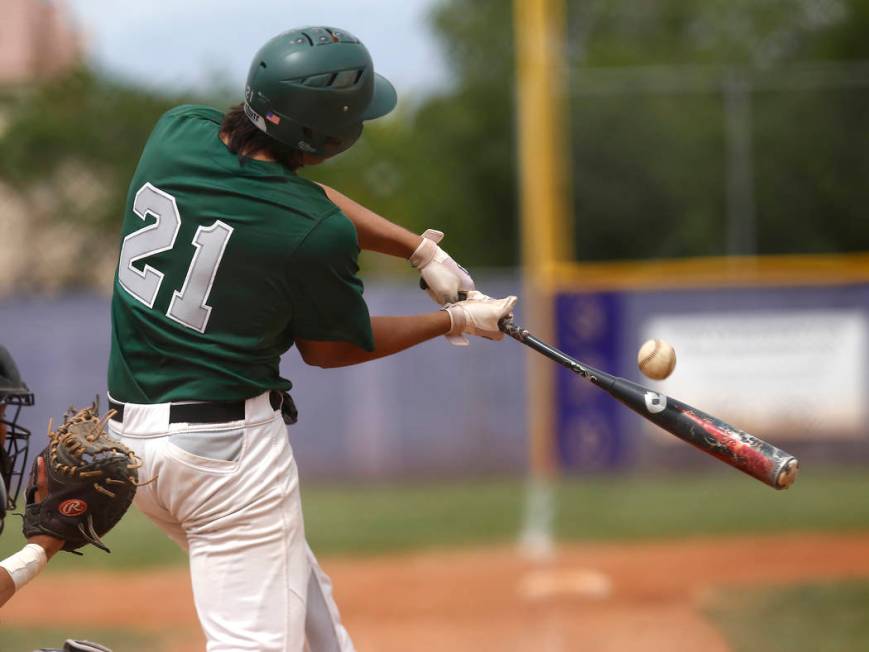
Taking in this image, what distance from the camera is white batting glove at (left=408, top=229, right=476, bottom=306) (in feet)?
11.5

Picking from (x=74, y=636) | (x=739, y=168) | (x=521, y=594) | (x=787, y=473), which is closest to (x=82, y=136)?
(x=739, y=168)

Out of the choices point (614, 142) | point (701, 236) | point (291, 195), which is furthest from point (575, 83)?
point (291, 195)

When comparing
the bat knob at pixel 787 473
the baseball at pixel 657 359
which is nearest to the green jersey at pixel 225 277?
the baseball at pixel 657 359

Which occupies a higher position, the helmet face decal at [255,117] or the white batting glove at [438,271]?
the helmet face decal at [255,117]

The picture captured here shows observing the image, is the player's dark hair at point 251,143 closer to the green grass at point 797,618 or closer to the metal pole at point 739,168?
the green grass at point 797,618

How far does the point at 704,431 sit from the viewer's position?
3.31m

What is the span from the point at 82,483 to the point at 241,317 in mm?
542

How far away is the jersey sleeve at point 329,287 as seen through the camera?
293 cm

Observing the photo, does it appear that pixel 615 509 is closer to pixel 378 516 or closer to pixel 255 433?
pixel 378 516

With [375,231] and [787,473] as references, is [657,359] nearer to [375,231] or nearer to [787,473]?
[787,473]

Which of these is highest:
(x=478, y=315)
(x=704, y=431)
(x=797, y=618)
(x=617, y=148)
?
(x=617, y=148)

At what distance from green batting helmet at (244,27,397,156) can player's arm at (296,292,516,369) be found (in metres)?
0.48

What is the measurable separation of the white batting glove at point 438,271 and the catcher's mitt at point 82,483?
970 mm

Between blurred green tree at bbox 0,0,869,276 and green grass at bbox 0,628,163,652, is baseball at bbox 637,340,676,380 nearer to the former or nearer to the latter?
green grass at bbox 0,628,163,652
